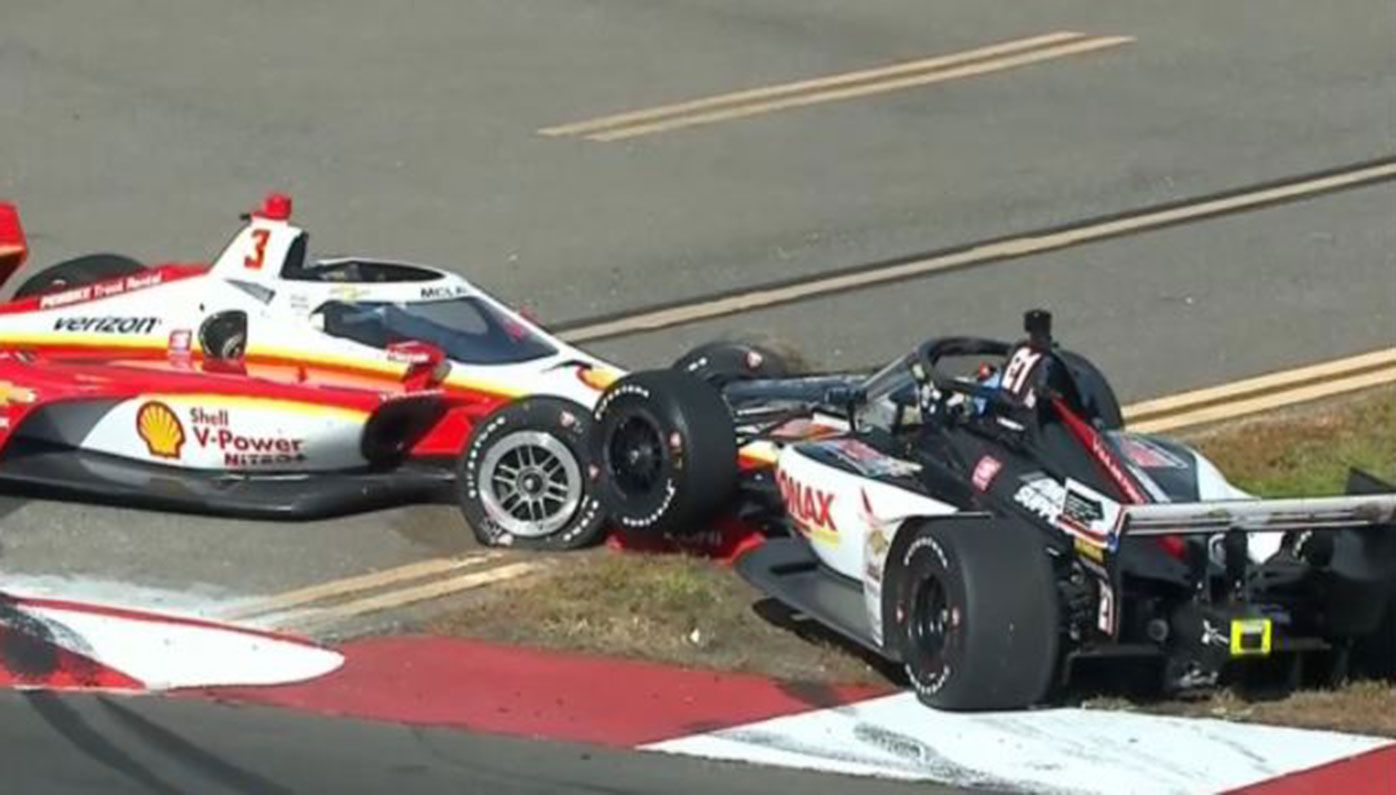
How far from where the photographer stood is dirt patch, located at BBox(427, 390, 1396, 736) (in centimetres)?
1129

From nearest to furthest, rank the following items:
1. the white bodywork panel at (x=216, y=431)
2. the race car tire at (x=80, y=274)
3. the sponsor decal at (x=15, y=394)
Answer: the white bodywork panel at (x=216, y=431) < the sponsor decal at (x=15, y=394) < the race car tire at (x=80, y=274)

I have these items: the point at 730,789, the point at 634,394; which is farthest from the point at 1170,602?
the point at 634,394

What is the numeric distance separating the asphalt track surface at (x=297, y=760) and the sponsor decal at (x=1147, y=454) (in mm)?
1942

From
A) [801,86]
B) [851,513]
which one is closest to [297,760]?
[851,513]

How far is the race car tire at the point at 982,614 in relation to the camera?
10.8m

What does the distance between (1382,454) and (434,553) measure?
439cm

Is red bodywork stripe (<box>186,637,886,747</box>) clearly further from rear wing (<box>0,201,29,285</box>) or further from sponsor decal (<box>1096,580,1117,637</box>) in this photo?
rear wing (<box>0,201,29,285</box>)

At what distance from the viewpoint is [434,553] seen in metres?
13.3

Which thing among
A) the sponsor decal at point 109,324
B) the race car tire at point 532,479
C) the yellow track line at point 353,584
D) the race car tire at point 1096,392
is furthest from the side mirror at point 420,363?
the race car tire at point 1096,392

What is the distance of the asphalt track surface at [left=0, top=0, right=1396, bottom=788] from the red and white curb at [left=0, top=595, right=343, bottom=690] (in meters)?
1.17

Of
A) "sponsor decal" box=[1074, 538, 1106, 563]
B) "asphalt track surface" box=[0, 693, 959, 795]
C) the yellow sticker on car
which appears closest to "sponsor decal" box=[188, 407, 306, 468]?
"asphalt track surface" box=[0, 693, 959, 795]

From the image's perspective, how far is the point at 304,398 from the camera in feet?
44.1

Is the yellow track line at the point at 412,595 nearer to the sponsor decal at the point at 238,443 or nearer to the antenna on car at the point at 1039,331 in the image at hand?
the sponsor decal at the point at 238,443

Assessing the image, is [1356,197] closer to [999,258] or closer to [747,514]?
[999,258]
